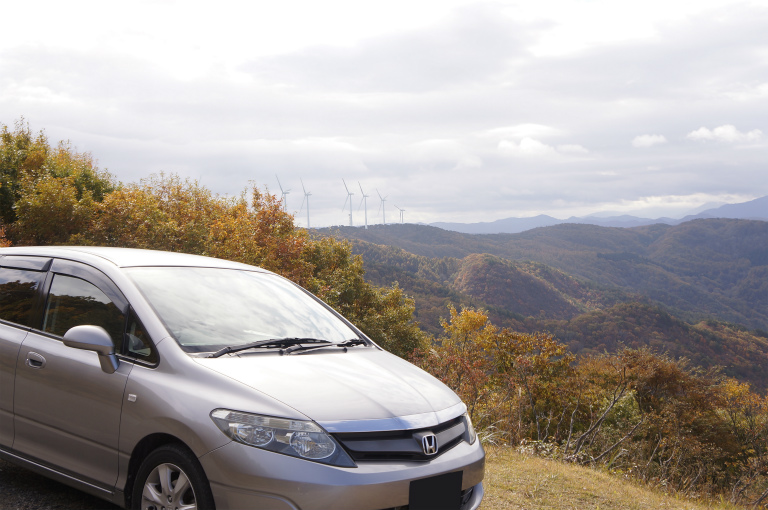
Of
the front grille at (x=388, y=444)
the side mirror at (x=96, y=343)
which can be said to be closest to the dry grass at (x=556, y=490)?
the front grille at (x=388, y=444)

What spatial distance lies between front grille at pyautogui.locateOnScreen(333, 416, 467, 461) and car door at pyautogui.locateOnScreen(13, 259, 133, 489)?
1.34 m

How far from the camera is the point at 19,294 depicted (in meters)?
4.04

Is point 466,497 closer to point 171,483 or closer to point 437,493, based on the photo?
point 437,493

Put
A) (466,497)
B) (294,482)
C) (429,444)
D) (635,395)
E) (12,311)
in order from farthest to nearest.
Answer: (635,395) → (12,311) → (466,497) → (429,444) → (294,482)

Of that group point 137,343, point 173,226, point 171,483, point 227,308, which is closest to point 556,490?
point 227,308

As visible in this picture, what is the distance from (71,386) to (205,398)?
1.12 meters

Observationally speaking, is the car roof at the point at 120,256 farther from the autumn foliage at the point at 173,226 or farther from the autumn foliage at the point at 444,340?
the autumn foliage at the point at 173,226

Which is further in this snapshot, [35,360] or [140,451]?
[35,360]

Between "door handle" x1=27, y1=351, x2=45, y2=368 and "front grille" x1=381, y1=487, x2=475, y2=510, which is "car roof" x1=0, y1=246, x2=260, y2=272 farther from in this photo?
"front grille" x1=381, y1=487, x2=475, y2=510

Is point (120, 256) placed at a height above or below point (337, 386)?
above

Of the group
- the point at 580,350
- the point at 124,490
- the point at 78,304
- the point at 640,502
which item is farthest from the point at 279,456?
the point at 580,350

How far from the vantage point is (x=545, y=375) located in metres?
26.5

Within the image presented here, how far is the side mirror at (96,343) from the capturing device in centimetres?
309

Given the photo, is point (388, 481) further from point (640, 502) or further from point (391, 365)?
point (640, 502)
